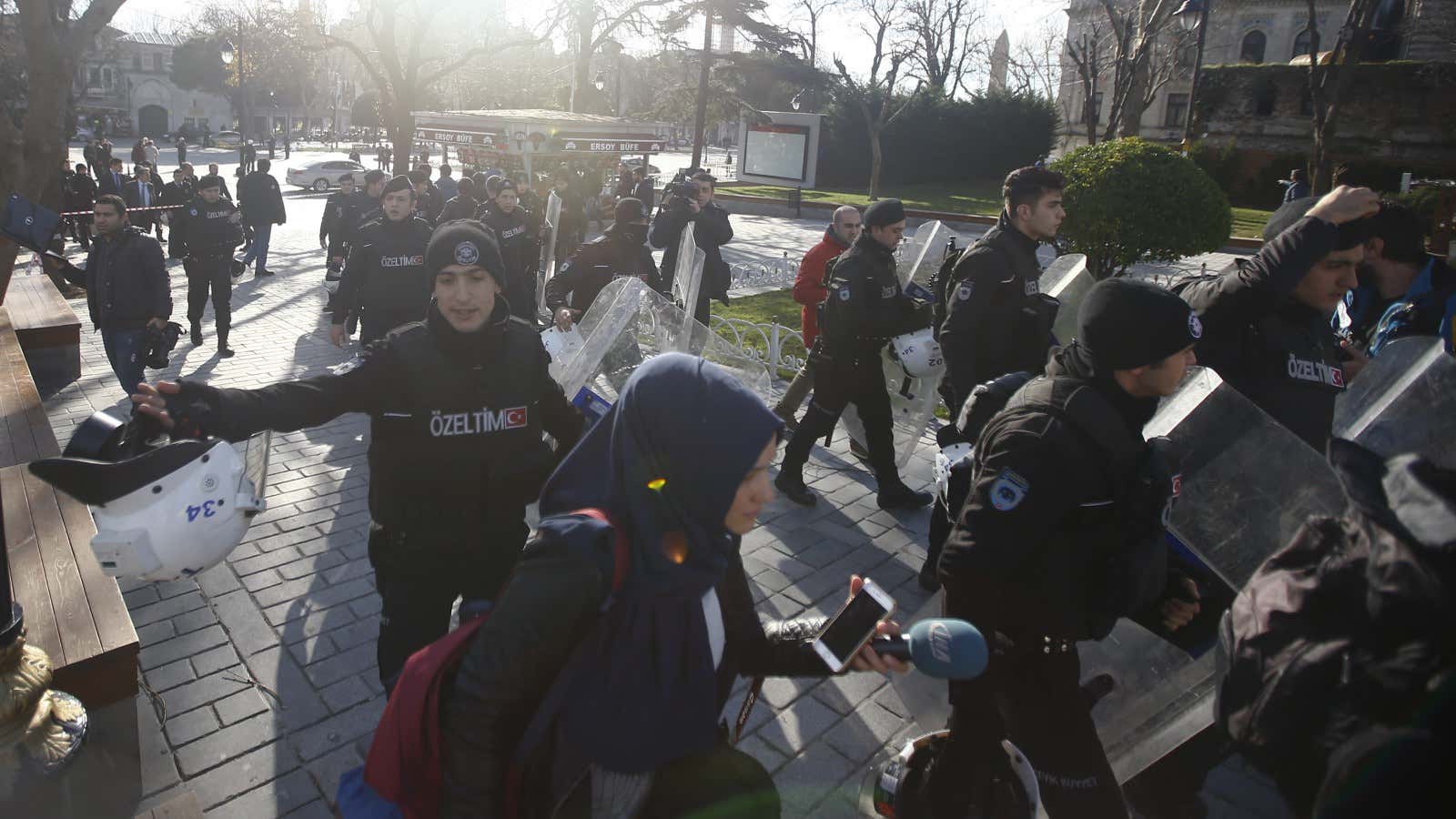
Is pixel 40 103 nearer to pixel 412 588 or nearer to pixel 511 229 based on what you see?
pixel 511 229

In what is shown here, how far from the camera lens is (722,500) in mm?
1813

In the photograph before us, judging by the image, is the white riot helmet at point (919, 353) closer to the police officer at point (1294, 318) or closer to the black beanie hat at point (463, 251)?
the police officer at point (1294, 318)

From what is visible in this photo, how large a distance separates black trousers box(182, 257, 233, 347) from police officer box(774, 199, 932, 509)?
6813 mm

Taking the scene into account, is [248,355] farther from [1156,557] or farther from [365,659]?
[1156,557]

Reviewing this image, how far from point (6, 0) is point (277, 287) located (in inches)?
219

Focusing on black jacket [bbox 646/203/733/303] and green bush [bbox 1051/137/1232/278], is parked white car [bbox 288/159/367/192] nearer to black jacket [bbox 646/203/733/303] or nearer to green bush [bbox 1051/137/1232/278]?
black jacket [bbox 646/203/733/303]

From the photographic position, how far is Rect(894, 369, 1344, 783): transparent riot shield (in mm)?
2725

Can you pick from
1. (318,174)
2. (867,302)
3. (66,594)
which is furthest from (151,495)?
(318,174)

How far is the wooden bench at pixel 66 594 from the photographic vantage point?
343cm

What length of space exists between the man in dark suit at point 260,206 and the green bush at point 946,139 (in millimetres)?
26605

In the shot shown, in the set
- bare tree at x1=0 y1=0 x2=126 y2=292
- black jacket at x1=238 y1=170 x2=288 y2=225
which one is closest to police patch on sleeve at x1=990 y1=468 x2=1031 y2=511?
bare tree at x1=0 y1=0 x2=126 y2=292

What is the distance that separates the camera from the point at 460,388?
A: 10.1 feet

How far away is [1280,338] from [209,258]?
1008 centimetres

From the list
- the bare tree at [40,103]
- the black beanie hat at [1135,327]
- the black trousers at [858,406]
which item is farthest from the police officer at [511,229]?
the black beanie hat at [1135,327]
